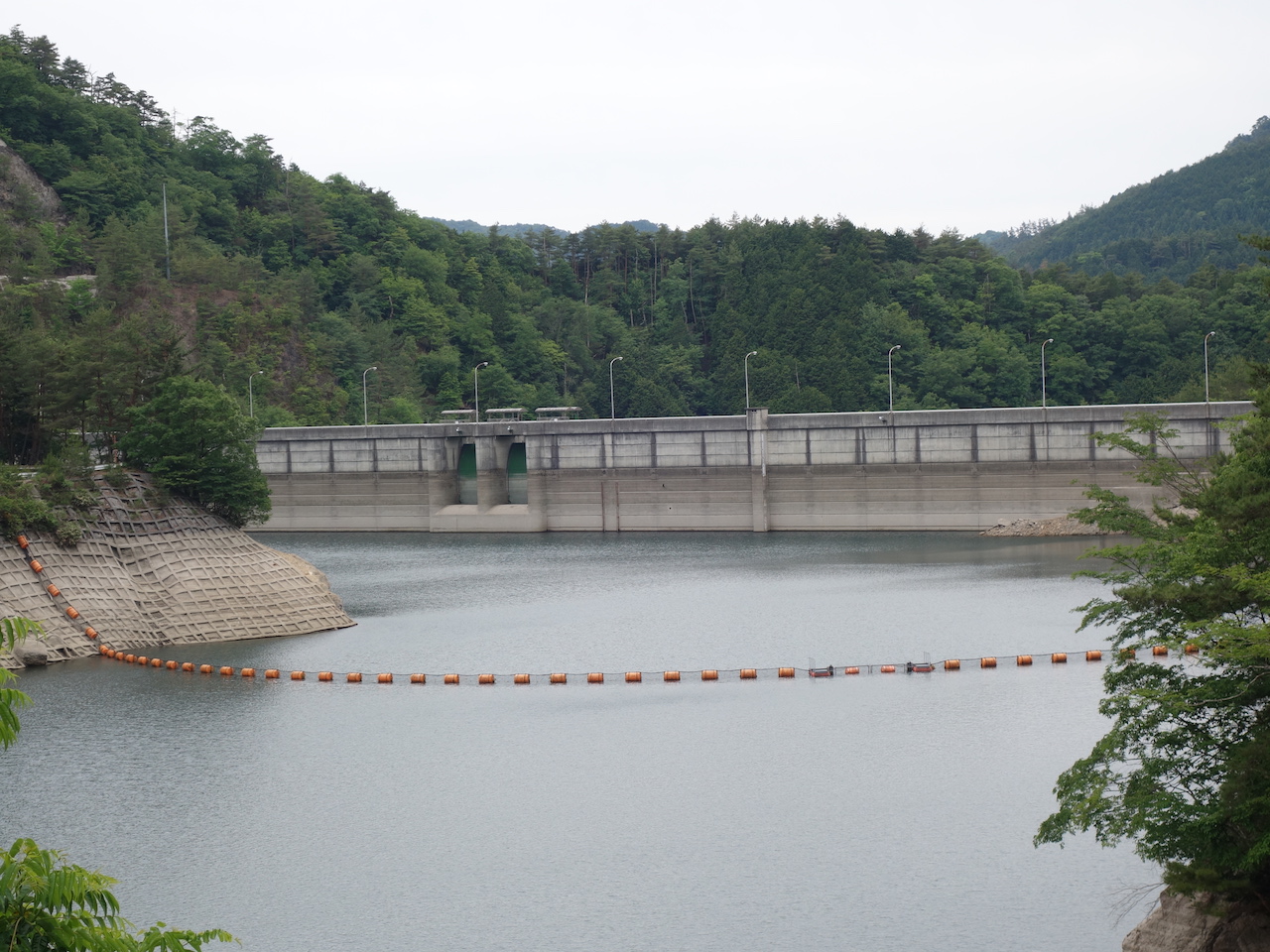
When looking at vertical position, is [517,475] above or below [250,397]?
below

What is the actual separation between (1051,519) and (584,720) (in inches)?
1740

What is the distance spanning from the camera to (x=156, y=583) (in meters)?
44.9

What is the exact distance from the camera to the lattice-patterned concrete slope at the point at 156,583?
1660 inches

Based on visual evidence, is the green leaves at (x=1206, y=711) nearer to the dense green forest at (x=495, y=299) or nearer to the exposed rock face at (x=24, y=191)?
the dense green forest at (x=495, y=299)

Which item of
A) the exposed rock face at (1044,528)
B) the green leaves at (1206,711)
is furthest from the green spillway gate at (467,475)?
the green leaves at (1206,711)

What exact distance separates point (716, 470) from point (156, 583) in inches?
1596

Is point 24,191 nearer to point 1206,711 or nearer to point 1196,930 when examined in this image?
point 1206,711

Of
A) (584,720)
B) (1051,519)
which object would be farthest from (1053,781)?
(1051,519)

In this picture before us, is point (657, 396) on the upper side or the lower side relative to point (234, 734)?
upper

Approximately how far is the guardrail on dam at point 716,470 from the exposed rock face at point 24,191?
121 feet

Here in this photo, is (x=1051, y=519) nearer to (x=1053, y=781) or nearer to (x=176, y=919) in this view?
(x=1053, y=781)

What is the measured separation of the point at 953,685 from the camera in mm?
35938

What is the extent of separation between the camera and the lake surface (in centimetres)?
2095

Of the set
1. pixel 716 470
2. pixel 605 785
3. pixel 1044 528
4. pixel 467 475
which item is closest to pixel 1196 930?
pixel 605 785
